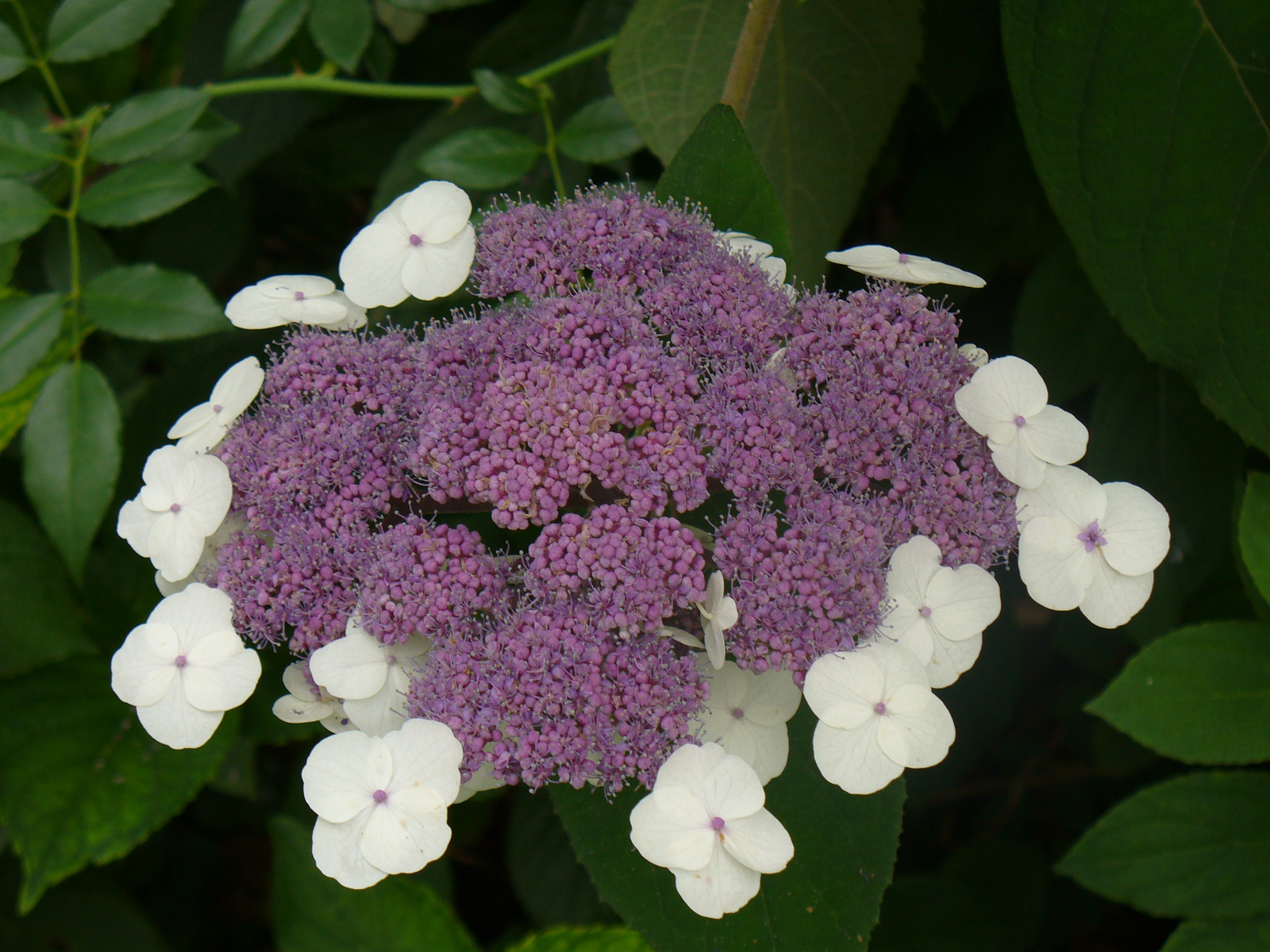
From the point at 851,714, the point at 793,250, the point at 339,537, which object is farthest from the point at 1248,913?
the point at 339,537

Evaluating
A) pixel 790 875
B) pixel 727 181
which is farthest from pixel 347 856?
pixel 727 181

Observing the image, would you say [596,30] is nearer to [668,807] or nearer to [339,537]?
[339,537]

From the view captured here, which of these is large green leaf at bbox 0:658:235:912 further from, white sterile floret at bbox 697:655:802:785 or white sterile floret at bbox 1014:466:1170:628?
white sterile floret at bbox 1014:466:1170:628

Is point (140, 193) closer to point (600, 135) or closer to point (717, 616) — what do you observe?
point (600, 135)

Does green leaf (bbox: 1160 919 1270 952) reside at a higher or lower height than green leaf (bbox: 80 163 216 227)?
lower

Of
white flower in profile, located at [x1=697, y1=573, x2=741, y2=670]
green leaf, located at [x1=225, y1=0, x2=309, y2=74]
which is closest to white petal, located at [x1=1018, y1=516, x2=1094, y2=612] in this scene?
white flower in profile, located at [x1=697, y1=573, x2=741, y2=670]

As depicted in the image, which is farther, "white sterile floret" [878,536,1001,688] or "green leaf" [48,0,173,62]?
"green leaf" [48,0,173,62]
